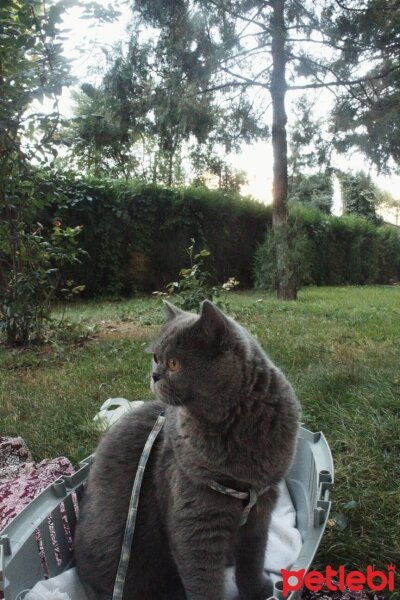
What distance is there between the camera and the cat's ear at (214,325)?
109 cm

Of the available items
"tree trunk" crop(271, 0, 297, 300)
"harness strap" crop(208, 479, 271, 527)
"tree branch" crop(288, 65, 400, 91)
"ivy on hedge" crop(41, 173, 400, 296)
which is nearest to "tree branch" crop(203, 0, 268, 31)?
"tree trunk" crop(271, 0, 297, 300)

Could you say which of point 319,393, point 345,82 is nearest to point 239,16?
point 345,82

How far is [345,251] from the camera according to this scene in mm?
11398

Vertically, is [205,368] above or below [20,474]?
above

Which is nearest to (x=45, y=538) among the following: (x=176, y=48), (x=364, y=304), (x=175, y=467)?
(x=175, y=467)

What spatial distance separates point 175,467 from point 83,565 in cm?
39

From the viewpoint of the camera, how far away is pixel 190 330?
1148mm

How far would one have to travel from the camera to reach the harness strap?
110 centimetres

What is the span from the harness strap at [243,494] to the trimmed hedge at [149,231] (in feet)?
17.9

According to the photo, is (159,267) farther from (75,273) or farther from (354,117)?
(354,117)

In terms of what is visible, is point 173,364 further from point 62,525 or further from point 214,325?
point 62,525

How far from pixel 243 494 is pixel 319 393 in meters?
1.20

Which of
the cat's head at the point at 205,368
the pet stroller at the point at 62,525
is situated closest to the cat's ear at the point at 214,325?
the cat's head at the point at 205,368

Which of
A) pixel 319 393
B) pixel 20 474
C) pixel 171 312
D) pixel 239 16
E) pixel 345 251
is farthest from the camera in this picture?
pixel 345 251
